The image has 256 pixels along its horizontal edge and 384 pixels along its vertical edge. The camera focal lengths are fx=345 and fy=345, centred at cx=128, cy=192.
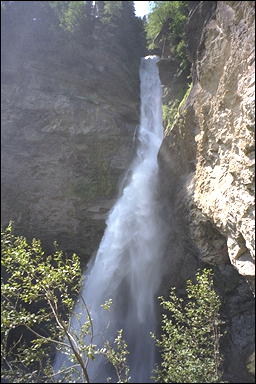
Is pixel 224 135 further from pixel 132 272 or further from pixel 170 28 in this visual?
pixel 170 28

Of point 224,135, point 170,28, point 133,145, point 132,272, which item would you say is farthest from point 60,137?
point 224,135

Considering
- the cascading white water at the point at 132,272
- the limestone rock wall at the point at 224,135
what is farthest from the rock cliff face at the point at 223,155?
the cascading white water at the point at 132,272

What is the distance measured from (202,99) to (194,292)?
7272mm

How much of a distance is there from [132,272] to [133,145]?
834 centimetres

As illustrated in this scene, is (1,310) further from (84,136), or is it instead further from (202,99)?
(84,136)

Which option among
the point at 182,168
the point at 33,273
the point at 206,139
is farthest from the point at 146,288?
the point at 33,273

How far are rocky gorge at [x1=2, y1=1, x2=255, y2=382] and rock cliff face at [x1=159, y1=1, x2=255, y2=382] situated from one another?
0.04 metres

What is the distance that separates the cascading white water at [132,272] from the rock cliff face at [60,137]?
1.08 m

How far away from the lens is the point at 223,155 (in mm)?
10867

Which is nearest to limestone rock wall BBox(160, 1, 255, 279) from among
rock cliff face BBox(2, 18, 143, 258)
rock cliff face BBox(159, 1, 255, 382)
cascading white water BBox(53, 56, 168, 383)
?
rock cliff face BBox(159, 1, 255, 382)

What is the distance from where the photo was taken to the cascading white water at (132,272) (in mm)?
16000

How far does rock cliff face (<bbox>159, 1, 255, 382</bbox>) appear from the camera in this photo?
30.7 ft

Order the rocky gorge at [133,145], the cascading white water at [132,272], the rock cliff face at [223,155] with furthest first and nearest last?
the cascading white water at [132,272]
the rocky gorge at [133,145]
the rock cliff face at [223,155]

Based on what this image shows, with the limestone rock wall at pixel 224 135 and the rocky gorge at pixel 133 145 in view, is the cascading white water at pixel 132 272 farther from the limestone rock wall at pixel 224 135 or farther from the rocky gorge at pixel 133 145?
the limestone rock wall at pixel 224 135
